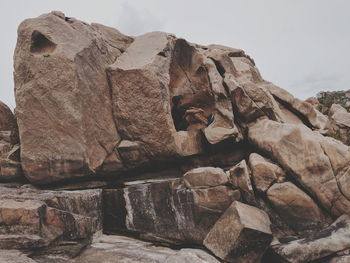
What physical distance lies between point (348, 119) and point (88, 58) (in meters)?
17.3

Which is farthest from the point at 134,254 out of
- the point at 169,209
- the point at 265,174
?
the point at 265,174

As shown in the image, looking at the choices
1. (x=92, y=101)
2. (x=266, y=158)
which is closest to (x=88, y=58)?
(x=92, y=101)

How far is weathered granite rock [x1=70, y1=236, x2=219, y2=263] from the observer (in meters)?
9.63

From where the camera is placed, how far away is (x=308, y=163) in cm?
1163

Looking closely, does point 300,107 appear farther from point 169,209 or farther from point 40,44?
point 40,44

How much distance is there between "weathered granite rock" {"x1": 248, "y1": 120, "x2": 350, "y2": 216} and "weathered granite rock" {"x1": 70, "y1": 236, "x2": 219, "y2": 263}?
15.5ft

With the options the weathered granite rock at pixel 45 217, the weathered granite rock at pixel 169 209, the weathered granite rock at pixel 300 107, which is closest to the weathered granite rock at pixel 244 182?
the weathered granite rock at pixel 169 209

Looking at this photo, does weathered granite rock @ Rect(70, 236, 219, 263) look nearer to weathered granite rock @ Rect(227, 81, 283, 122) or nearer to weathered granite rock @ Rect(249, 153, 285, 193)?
weathered granite rock @ Rect(249, 153, 285, 193)

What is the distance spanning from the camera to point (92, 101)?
13531mm

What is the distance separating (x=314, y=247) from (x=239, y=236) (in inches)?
102

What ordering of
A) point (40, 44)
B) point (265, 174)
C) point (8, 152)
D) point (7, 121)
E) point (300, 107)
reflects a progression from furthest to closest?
1. point (300, 107)
2. point (7, 121)
3. point (8, 152)
4. point (40, 44)
5. point (265, 174)

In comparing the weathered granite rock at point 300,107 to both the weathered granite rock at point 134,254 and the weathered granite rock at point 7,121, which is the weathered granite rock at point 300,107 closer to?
the weathered granite rock at point 134,254

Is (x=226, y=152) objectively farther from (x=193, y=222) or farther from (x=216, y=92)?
(x=193, y=222)

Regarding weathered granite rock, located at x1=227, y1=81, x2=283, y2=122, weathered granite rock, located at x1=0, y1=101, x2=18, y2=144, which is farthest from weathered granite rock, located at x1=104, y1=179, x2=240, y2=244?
weathered granite rock, located at x1=0, y1=101, x2=18, y2=144
